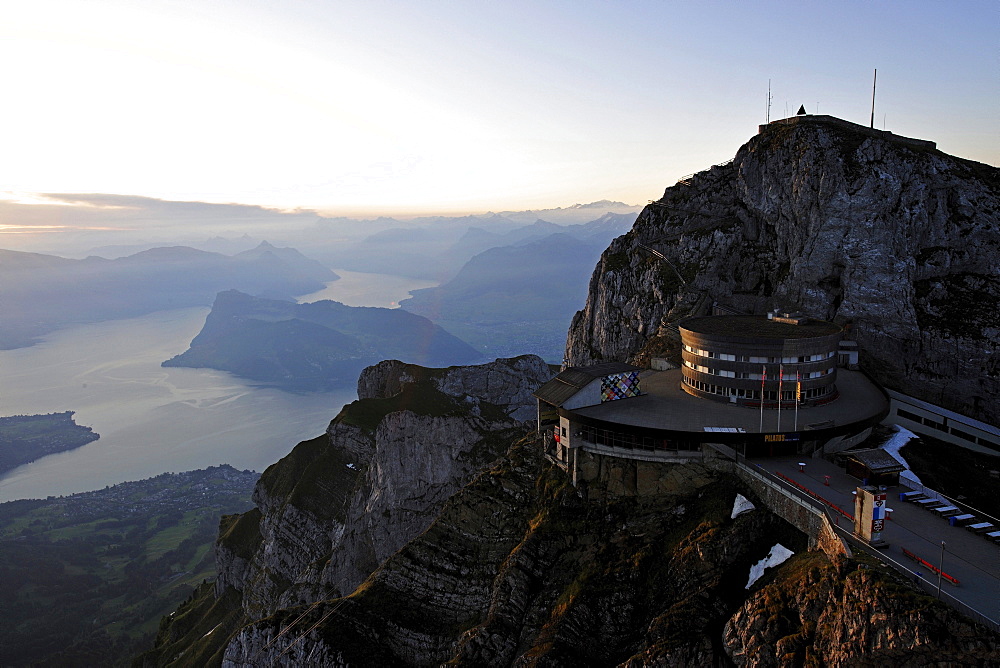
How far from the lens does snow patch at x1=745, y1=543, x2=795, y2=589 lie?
44719 millimetres

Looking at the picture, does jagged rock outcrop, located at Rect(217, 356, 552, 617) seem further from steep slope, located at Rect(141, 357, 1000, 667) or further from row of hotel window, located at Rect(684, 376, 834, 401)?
row of hotel window, located at Rect(684, 376, 834, 401)

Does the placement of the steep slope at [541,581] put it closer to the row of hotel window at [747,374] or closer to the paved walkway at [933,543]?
the paved walkway at [933,543]

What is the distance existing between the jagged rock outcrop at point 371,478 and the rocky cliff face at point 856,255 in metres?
28.1

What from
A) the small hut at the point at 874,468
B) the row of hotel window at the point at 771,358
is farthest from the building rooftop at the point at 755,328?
the small hut at the point at 874,468

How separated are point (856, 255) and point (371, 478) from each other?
3518 inches

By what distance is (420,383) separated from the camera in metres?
122

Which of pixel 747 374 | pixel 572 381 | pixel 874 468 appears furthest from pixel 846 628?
pixel 572 381

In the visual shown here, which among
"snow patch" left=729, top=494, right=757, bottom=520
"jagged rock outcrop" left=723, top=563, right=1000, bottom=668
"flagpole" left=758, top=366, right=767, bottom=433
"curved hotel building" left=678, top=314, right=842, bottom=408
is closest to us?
"jagged rock outcrop" left=723, top=563, right=1000, bottom=668

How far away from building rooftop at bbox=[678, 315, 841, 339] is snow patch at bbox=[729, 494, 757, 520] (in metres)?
21.1

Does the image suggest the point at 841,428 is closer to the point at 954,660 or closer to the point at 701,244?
the point at 954,660

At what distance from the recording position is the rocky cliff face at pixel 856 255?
78750 millimetres

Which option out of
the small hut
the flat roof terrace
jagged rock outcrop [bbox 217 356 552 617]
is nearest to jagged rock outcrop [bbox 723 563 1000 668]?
the small hut

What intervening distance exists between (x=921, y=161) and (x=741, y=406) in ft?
177

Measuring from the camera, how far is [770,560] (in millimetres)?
45344
